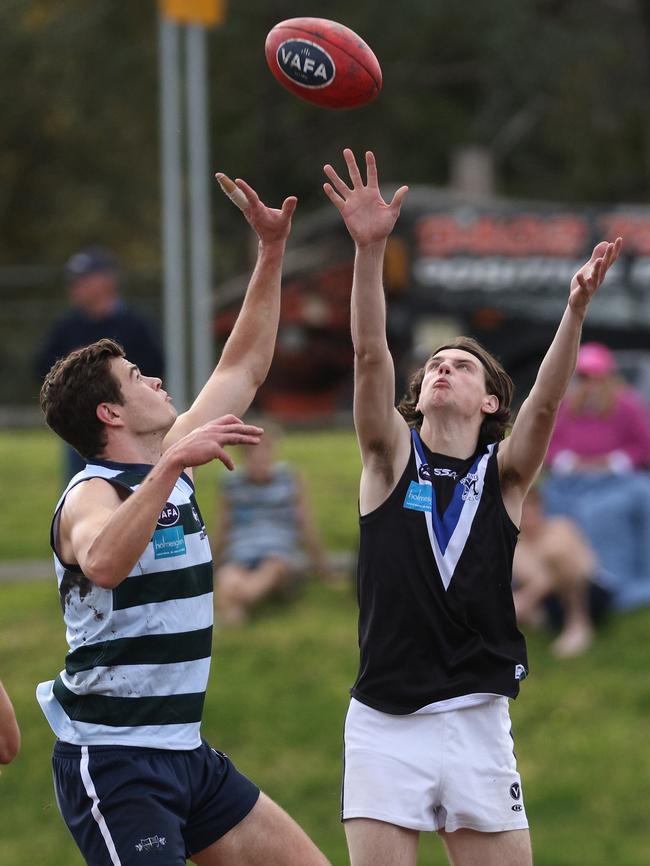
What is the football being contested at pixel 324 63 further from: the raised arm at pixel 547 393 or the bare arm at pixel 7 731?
the bare arm at pixel 7 731

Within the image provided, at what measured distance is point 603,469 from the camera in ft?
30.7

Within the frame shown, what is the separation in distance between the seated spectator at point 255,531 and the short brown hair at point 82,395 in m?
5.13

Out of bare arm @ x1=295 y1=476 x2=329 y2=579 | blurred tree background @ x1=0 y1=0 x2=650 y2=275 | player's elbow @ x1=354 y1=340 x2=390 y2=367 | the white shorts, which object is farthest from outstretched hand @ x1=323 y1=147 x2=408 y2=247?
blurred tree background @ x1=0 y1=0 x2=650 y2=275

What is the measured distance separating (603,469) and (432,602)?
4945 mm

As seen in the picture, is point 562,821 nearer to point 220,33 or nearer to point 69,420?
point 69,420

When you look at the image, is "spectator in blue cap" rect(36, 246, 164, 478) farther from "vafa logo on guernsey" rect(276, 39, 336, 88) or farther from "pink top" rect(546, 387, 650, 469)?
"vafa logo on guernsey" rect(276, 39, 336, 88)

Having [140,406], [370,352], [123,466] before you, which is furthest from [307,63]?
[123,466]

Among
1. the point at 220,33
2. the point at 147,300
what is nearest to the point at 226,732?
the point at 147,300

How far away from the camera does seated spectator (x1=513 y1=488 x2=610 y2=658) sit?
29.8ft

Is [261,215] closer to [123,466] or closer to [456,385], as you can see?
[456,385]

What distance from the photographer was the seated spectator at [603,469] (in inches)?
366

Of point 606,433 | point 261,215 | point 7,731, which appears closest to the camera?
point 7,731

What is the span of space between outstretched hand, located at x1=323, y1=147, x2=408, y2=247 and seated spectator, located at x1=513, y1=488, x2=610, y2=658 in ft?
15.3

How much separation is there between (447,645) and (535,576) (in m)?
4.68
